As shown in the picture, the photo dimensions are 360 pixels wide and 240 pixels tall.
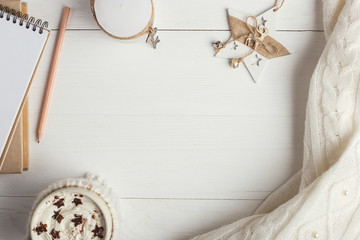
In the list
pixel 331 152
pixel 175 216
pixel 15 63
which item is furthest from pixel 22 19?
pixel 331 152

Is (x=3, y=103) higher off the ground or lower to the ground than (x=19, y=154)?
higher

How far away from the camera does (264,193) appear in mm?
774

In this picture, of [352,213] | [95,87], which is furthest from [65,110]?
[352,213]

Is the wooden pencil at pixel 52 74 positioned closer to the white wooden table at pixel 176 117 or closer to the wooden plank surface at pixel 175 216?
the white wooden table at pixel 176 117

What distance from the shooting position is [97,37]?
0.77m

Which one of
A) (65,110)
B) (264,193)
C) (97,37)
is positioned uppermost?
(97,37)

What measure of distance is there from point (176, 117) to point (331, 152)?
0.92 feet

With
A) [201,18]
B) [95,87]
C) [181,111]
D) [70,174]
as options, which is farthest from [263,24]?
[70,174]

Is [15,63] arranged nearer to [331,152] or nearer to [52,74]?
[52,74]

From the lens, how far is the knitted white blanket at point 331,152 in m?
0.69

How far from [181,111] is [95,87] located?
165 mm

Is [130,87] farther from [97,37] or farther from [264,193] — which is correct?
[264,193]

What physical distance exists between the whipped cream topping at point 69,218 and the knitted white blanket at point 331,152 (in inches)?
9.9

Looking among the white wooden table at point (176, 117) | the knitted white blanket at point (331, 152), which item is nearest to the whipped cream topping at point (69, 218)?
the white wooden table at point (176, 117)
